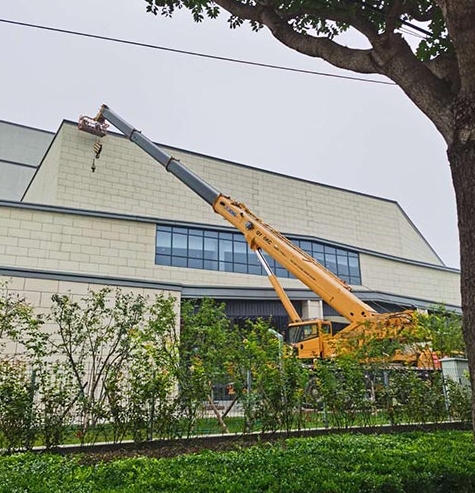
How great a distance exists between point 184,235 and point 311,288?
1058cm

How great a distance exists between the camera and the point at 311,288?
600 inches

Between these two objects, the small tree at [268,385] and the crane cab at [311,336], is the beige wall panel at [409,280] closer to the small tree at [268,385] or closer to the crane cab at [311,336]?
the crane cab at [311,336]

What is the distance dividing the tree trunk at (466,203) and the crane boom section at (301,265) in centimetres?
987

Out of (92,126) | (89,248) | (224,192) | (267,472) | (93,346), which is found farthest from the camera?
(224,192)

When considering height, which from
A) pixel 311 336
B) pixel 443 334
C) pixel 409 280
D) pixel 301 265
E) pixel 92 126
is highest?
pixel 92 126

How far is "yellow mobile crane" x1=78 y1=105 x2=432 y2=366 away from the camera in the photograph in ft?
41.9

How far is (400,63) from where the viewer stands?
490cm

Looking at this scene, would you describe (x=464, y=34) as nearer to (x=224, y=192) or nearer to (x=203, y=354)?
(x=203, y=354)

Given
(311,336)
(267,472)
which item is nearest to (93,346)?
(267,472)

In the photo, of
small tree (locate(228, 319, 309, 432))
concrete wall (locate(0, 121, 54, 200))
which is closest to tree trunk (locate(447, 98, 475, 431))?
small tree (locate(228, 319, 309, 432))

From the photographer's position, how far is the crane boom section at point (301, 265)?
46.6 ft

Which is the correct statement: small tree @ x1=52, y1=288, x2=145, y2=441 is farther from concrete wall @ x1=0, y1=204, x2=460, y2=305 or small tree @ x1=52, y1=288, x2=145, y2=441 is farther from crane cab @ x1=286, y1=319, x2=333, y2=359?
concrete wall @ x1=0, y1=204, x2=460, y2=305

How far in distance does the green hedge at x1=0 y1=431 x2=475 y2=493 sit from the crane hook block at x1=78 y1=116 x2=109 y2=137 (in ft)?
68.7

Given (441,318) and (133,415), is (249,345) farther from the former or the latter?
(441,318)
